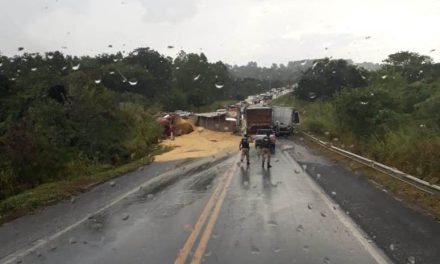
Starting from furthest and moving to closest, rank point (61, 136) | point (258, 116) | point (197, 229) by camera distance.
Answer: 1. point (258, 116)
2. point (61, 136)
3. point (197, 229)

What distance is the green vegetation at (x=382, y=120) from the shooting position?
1734 centimetres

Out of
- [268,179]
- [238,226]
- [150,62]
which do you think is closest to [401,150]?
[268,179]

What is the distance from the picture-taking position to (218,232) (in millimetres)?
9008

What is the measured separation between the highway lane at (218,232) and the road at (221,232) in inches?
0.6

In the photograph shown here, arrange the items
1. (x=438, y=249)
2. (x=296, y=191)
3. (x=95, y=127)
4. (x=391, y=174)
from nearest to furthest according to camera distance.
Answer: (x=438, y=249) → (x=296, y=191) → (x=391, y=174) → (x=95, y=127)

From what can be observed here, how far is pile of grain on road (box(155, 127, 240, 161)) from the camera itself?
3081 centimetres

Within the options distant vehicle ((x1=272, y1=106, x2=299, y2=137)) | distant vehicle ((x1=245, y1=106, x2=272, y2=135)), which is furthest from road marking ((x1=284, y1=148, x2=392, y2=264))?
distant vehicle ((x1=272, y1=106, x2=299, y2=137))

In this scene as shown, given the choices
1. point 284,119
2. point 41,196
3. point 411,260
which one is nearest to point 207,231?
point 411,260

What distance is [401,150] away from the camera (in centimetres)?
1892

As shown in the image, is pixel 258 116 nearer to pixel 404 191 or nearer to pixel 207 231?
pixel 404 191

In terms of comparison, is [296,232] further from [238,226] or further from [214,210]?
[214,210]

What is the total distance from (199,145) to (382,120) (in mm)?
13374

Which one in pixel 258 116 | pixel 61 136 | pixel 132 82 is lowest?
pixel 61 136

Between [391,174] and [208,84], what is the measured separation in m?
102
